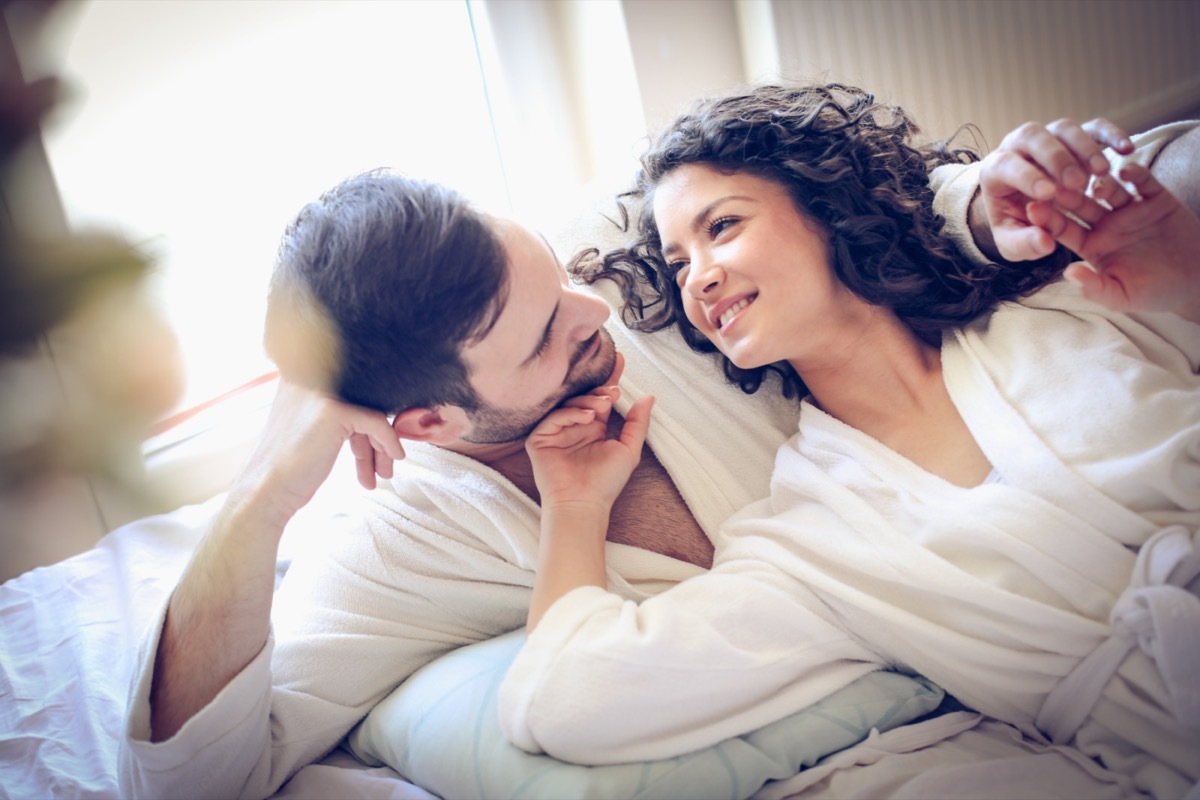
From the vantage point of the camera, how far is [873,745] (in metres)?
0.92

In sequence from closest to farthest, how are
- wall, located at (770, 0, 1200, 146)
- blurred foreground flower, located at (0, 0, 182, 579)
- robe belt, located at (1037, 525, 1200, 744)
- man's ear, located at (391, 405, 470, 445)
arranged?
blurred foreground flower, located at (0, 0, 182, 579) < robe belt, located at (1037, 525, 1200, 744) < man's ear, located at (391, 405, 470, 445) < wall, located at (770, 0, 1200, 146)

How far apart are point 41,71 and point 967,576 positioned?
0.90 metres

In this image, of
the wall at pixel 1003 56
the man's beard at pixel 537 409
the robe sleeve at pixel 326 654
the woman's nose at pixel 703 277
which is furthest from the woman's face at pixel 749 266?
the wall at pixel 1003 56

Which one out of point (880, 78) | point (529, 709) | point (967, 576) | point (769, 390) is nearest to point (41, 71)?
point (529, 709)

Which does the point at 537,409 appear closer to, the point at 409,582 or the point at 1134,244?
the point at 409,582

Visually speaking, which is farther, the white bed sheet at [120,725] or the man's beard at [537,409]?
the man's beard at [537,409]

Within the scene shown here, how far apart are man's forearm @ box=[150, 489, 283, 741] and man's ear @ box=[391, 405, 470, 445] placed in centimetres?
18

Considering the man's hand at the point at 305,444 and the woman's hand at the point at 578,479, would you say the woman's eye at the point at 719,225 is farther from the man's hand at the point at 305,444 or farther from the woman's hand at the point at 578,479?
the man's hand at the point at 305,444

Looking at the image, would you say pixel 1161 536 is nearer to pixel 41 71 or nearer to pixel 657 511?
pixel 657 511

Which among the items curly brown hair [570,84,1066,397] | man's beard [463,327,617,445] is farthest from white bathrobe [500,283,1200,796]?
man's beard [463,327,617,445]

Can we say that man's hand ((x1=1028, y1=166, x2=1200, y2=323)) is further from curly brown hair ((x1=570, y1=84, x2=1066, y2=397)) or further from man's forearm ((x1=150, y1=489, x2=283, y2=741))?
man's forearm ((x1=150, y1=489, x2=283, y2=741))

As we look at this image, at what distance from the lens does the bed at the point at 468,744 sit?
0.86 metres

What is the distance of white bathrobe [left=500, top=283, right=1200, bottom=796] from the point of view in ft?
2.86

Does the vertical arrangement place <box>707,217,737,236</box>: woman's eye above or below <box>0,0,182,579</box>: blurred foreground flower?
below
